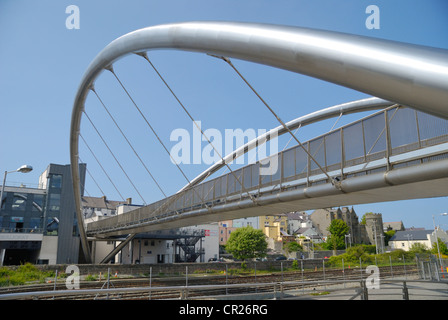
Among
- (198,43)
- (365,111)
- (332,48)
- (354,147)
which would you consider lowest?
(332,48)

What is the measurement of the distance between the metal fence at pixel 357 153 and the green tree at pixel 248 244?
124 ft

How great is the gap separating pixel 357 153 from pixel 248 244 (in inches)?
1778

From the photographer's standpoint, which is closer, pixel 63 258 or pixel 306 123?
pixel 306 123

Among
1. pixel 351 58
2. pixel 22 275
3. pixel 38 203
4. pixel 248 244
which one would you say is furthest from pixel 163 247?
pixel 351 58

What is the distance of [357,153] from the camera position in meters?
10.9

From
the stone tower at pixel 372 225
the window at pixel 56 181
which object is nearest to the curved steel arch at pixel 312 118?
the window at pixel 56 181

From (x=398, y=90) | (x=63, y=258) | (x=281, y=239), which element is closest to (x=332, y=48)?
(x=398, y=90)

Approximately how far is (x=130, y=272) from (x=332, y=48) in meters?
30.8

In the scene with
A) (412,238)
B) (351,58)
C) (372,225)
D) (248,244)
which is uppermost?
(372,225)

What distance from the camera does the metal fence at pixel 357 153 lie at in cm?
891

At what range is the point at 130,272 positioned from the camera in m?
30.9

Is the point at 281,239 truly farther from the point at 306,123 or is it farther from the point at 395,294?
the point at 395,294

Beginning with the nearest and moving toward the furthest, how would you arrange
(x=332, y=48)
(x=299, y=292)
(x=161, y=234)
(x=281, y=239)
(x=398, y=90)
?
(x=398, y=90), (x=332, y=48), (x=299, y=292), (x=161, y=234), (x=281, y=239)

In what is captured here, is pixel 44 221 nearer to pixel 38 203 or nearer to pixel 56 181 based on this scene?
pixel 38 203
